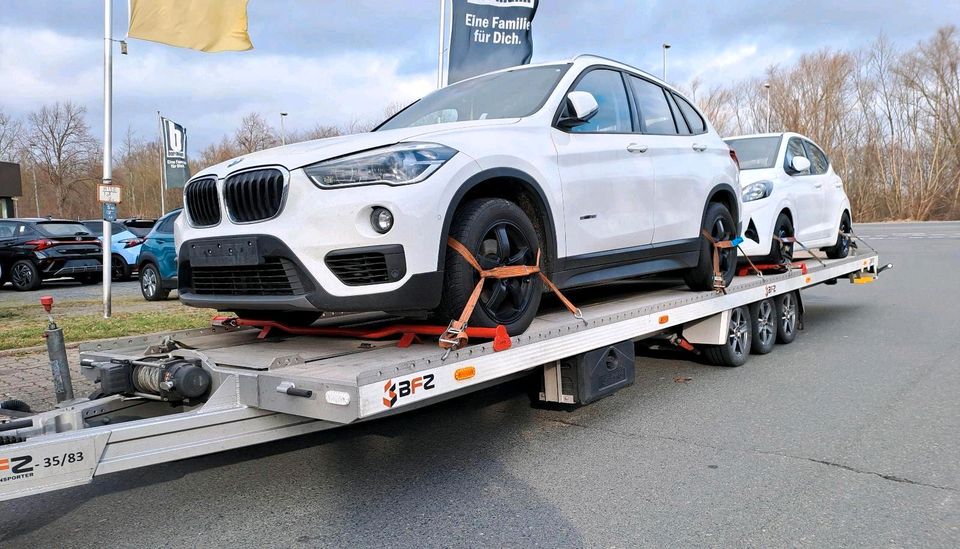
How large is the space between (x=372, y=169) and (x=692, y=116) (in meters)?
3.84

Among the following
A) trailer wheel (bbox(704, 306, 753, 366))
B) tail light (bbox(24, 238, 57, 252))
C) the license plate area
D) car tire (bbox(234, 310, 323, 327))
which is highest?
the license plate area

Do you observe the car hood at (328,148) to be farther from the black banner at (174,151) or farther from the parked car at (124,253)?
the black banner at (174,151)

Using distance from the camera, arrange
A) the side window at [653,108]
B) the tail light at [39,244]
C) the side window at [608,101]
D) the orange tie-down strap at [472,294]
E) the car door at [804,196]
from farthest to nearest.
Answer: the tail light at [39,244] → the car door at [804,196] → the side window at [653,108] → the side window at [608,101] → the orange tie-down strap at [472,294]

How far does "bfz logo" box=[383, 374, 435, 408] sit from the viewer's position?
3074 millimetres

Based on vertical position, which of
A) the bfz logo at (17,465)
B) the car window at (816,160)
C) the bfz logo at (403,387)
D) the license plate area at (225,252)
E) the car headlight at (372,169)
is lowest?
the bfz logo at (17,465)

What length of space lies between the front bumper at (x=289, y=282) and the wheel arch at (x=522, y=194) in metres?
0.43

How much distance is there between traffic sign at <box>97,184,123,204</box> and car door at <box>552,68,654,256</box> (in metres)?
7.54

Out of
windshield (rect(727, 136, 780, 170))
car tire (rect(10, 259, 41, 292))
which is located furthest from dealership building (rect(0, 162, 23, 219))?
windshield (rect(727, 136, 780, 170))

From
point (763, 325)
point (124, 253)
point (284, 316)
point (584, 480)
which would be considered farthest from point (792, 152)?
point (124, 253)

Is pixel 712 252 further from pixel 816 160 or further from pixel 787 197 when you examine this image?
pixel 816 160

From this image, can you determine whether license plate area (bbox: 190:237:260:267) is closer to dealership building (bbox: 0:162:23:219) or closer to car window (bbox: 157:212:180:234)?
car window (bbox: 157:212:180:234)

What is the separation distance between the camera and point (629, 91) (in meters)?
5.51

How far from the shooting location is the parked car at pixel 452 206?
→ 11.3 ft

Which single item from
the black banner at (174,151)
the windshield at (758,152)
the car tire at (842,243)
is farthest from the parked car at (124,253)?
the car tire at (842,243)
